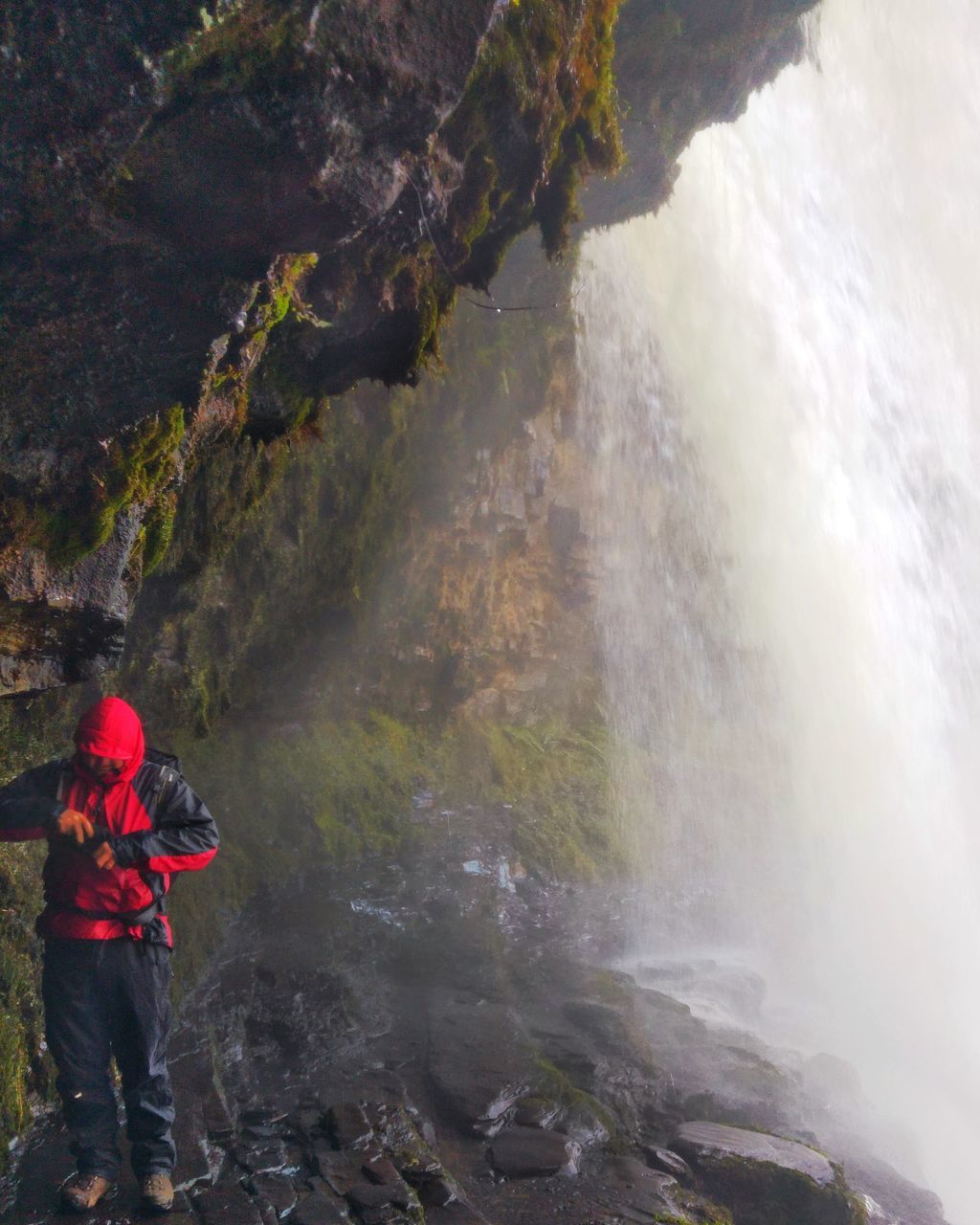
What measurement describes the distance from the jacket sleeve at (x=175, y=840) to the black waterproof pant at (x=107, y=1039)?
413mm

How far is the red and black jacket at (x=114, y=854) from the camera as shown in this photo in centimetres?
375

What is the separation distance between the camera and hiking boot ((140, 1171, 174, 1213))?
390 centimetres

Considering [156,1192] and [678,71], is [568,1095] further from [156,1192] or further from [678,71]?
[678,71]

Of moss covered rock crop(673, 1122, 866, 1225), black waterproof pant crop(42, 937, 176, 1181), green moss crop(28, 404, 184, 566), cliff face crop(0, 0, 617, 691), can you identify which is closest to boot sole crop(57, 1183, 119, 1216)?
black waterproof pant crop(42, 937, 176, 1181)

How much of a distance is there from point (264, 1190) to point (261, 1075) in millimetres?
1750

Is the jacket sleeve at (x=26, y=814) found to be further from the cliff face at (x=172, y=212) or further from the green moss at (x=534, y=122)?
the green moss at (x=534, y=122)

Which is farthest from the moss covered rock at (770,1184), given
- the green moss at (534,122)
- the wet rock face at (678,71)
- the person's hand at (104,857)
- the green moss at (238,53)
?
the wet rock face at (678,71)

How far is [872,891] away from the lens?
19328 mm

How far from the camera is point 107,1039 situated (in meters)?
3.92

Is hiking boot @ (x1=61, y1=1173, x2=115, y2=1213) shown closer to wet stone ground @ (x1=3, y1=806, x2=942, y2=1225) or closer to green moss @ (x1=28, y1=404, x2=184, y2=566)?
wet stone ground @ (x1=3, y1=806, x2=942, y2=1225)

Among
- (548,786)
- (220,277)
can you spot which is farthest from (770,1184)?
(548,786)

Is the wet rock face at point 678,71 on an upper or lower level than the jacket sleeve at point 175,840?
upper

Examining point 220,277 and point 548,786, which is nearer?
point 220,277

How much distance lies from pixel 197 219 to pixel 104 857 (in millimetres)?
2541
